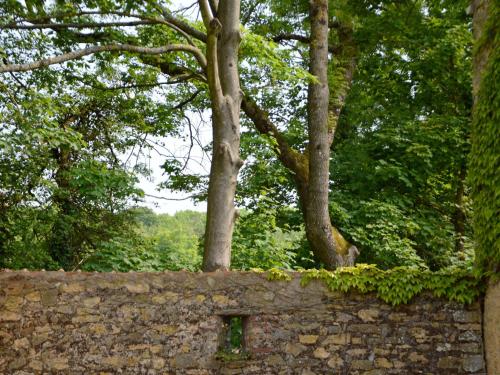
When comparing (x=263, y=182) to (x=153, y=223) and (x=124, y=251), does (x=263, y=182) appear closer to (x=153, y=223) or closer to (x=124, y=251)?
(x=124, y=251)

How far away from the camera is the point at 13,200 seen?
9.48 meters

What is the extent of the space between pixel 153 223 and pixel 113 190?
19461mm

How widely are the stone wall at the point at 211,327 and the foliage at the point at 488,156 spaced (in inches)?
A: 23.4

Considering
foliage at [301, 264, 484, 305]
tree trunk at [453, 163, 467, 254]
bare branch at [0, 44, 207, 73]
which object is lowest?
foliage at [301, 264, 484, 305]

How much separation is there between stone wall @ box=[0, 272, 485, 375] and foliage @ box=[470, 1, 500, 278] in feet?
1.95

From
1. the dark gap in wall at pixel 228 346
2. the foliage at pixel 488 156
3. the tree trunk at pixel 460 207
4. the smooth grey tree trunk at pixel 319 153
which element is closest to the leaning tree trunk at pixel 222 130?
the dark gap in wall at pixel 228 346

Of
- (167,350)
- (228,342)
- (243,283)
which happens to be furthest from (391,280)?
(167,350)

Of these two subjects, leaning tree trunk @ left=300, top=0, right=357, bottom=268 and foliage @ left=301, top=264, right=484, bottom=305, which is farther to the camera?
leaning tree trunk @ left=300, top=0, right=357, bottom=268

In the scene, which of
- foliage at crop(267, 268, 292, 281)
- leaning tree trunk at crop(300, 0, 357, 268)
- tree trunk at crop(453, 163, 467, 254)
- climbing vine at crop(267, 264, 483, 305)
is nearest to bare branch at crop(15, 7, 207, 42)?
leaning tree trunk at crop(300, 0, 357, 268)

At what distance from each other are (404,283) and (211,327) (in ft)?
6.25

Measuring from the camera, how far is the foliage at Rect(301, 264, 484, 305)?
4461 millimetres

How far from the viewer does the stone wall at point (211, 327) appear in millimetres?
4449

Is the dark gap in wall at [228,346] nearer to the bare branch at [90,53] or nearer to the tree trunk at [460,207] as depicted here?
the bare branch at [90,53]

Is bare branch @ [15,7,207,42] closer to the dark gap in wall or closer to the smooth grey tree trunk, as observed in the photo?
the smooth grey tree trunk
